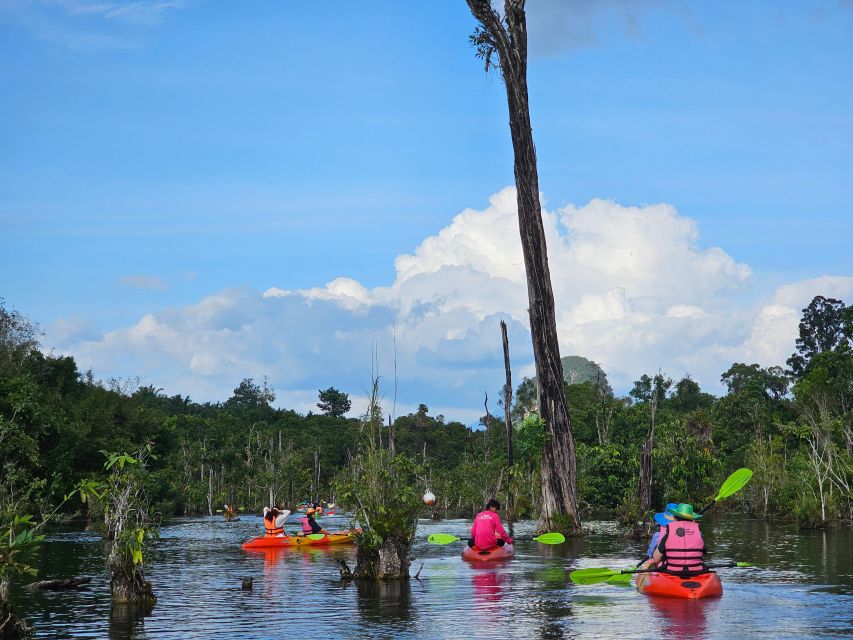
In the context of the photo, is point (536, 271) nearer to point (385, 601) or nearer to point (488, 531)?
point (488, 531)

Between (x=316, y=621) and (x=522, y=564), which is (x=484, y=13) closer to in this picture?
(x=522, y=564)

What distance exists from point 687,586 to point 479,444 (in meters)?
55.6

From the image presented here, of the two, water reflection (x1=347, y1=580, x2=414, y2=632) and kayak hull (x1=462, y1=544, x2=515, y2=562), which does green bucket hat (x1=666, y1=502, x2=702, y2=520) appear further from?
kayak hull (x1=462, y1=544, x2=515, y2=562)

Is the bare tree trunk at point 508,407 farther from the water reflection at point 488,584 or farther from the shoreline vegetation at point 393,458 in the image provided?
the water reflection at point 488,584

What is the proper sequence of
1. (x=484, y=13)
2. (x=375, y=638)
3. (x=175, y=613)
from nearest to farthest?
(x=375, y=638)
(x=175, y=613)
(x=484, y=13)

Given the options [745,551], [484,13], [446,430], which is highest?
[484,13]

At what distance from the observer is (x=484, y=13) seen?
104ft

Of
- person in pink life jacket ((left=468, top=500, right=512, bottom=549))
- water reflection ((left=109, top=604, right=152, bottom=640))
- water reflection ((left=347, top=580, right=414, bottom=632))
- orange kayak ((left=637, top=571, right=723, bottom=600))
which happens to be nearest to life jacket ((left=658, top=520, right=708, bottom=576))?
orange kayak ((left=637, top=571, right=723, bottom=600))

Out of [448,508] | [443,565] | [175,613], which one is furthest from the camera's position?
[448,508]

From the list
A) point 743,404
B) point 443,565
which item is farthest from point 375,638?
point 743,404

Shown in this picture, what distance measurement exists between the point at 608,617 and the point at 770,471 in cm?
2816

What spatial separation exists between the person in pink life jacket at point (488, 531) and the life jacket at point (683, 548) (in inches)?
276

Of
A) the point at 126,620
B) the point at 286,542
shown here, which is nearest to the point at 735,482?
the point at 126,620

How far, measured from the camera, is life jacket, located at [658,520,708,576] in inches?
606
